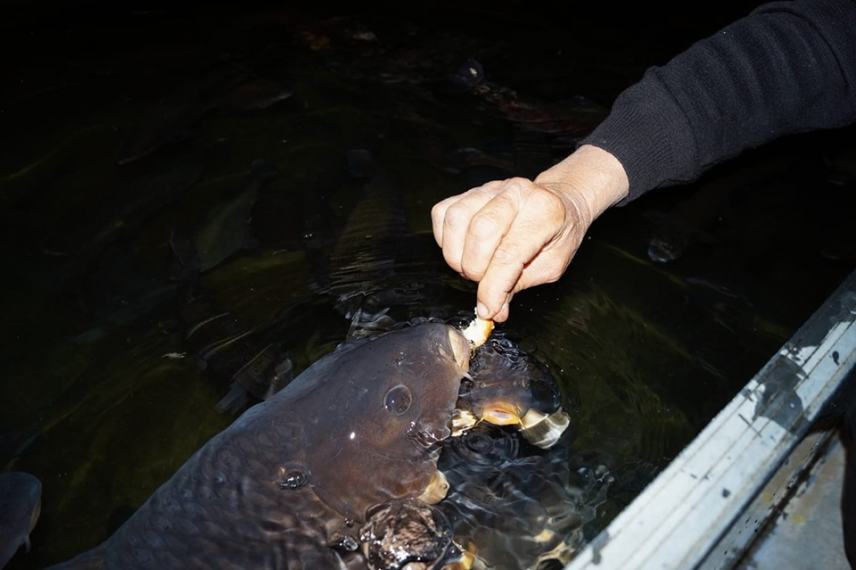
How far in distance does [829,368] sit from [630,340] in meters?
1.39

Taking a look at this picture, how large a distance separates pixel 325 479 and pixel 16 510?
120 centimetres

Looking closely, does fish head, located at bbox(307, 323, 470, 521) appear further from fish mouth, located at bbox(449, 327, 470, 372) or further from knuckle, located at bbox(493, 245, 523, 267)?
knuckle, located at bbox(493, 245, 523, 267)

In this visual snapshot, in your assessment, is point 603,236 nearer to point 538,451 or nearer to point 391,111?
point 538,451

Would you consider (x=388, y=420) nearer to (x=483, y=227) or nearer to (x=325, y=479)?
(x=325, y=479)

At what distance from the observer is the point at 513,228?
2.01 m

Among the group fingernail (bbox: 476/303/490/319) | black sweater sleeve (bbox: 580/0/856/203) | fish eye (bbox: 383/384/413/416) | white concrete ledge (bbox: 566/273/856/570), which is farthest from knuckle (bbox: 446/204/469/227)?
white concrete ledge (bbox: 566/273/856/570)

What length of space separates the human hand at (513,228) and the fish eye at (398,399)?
1.19 ft

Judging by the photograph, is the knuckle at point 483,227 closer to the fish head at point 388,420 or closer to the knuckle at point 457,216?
the knuckle at point 457,216

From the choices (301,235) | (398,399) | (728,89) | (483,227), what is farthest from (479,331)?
(301,235)

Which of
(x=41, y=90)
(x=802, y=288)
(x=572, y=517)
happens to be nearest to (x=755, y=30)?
(x=802, y=288)

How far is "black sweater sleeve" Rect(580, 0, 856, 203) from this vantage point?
2.41 metres

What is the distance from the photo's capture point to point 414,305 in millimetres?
3158

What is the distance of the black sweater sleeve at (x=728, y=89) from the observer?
7.92 feet

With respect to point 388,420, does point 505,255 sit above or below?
above
